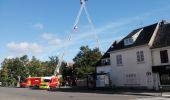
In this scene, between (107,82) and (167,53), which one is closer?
(167,53)

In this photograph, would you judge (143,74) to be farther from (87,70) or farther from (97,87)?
(87,70)

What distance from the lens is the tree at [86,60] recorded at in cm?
7781

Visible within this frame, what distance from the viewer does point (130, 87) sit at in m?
47.3

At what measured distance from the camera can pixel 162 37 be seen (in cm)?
4366

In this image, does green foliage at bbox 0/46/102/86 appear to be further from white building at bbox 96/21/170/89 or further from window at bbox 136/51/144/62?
window at bbox 136/51/144/62

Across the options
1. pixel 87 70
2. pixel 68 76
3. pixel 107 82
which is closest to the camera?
pixel 107 82

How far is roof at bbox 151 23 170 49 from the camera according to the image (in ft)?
137

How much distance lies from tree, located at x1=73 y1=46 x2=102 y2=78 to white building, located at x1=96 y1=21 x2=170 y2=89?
25.8m

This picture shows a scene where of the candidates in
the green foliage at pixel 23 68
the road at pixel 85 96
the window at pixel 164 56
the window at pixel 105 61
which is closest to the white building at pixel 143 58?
the window at pixel 164 56

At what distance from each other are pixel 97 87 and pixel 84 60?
26.3m

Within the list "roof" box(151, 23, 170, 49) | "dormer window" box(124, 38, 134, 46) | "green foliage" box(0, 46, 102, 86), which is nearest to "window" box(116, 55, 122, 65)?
"dormer window" box(124, 38, 134, 46)

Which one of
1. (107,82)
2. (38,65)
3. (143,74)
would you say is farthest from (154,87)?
(38,65)

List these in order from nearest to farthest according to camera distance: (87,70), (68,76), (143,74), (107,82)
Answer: (143,74) < (107,82) < (87,70) < (68,76)

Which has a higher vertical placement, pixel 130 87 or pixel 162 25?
pixel 162 25
